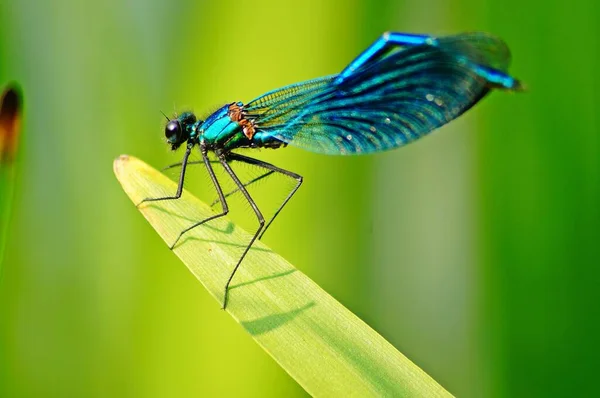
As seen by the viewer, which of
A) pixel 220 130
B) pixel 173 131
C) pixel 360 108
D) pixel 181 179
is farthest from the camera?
pixel 220 130

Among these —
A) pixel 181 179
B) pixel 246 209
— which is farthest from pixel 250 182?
pixel 181 179

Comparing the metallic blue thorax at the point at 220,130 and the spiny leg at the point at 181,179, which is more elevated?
the metallic blue thorax at the point at 220,130

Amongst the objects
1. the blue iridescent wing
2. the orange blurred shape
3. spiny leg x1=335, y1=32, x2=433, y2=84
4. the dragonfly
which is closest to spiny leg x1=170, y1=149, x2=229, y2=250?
the dragonfly

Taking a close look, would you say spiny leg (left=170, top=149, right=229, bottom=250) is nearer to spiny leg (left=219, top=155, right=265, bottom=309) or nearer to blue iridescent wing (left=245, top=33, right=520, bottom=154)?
spiny leg (left=219, top=155, right=265, bottom=309)

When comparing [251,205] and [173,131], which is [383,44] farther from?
[173,131]

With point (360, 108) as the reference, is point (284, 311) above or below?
below

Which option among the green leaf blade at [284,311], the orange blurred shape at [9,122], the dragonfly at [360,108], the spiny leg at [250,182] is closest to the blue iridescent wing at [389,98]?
the dragonfly at [360,108]

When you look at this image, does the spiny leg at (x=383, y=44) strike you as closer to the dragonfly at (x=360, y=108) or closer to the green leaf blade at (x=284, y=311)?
the dragonfly at (x=360, y=108)
